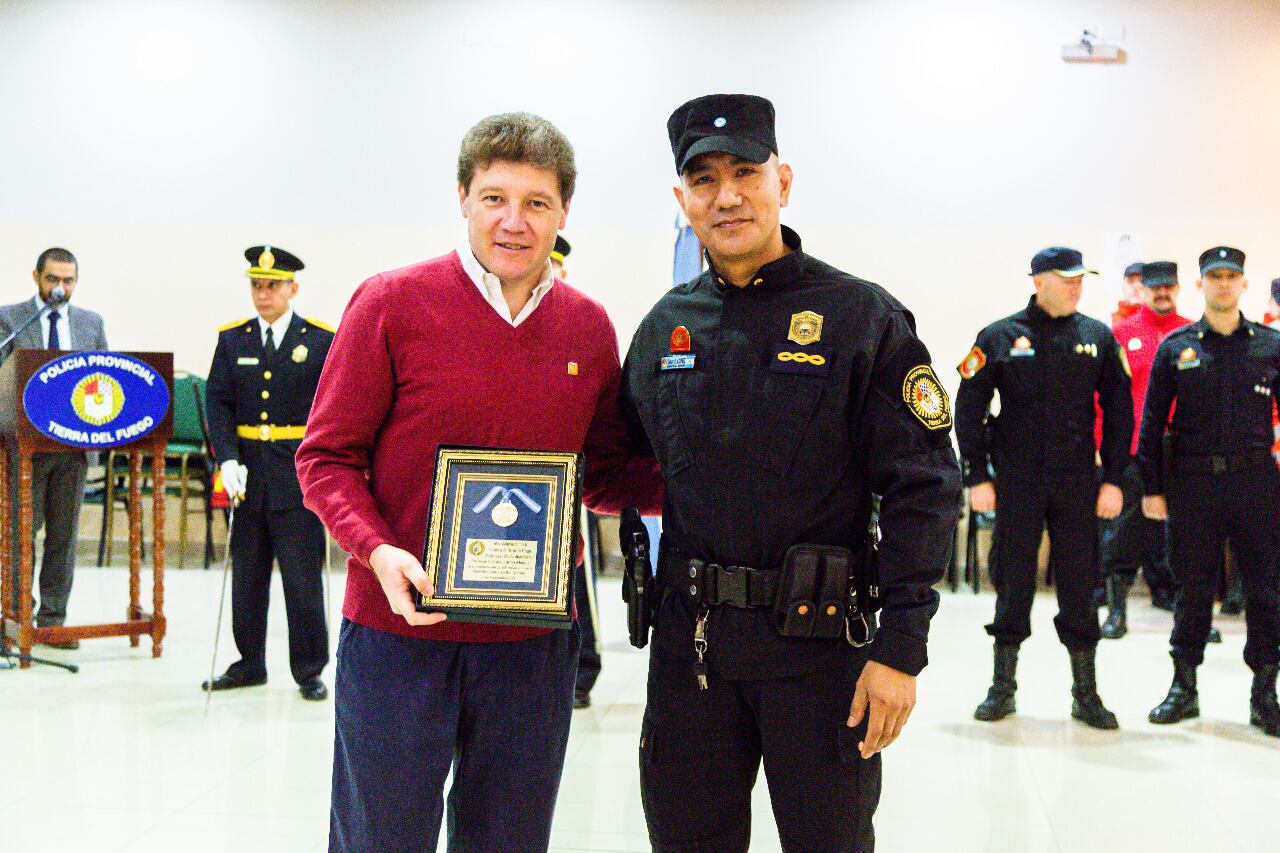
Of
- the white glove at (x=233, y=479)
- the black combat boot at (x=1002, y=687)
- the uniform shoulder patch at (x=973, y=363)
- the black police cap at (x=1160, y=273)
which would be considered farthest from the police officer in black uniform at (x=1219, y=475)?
the white glove at (x=233, y=479)

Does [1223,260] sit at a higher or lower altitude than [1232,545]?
higher

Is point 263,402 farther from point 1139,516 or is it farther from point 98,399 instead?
point 1139,516

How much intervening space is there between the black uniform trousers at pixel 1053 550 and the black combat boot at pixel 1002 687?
0.05 meters

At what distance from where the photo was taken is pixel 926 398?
1.77m

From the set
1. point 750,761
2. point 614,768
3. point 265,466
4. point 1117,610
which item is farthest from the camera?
point 1117,610

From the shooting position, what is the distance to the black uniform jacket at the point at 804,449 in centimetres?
174

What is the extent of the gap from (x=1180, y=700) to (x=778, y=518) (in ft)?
10.3

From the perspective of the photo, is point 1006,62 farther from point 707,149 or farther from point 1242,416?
point 707,149

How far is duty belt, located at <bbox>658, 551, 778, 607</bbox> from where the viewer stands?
5.85 ft

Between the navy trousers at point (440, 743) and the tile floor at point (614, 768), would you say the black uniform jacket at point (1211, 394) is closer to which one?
the tile floor at point (614, 768)

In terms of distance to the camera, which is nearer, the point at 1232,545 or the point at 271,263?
the point at 1232,545

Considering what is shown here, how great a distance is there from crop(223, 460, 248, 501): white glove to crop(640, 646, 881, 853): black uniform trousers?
9.70 ft

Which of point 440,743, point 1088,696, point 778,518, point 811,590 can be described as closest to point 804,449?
point 778,518

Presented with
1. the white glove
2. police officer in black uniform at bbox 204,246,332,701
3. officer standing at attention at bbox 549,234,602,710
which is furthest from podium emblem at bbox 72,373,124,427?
officer standing at attention at bbox 549,234,602,710
